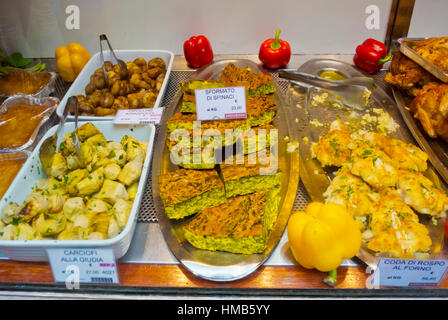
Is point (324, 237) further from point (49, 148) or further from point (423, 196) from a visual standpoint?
point (49, 148)

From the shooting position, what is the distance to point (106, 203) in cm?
185

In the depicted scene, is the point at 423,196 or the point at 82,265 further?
the point at 423,196

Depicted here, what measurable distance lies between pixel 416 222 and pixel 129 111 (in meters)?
1.80

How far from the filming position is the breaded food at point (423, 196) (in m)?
1.80

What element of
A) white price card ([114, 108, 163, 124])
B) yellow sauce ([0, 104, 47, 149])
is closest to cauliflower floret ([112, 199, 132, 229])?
white price card ([114, 108, 163, 124])

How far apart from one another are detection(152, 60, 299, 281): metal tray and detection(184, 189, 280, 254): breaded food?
0.11 ft

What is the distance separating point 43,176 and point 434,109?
235 cm

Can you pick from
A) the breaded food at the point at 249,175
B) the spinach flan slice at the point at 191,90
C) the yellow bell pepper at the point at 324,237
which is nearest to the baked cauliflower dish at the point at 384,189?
the yellow bell pepper at the point at 324,237

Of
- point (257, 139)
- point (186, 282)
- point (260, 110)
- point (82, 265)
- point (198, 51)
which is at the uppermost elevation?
point (198, 51)

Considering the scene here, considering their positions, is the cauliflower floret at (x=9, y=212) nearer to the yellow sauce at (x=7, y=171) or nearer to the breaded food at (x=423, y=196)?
the yellow sauce at (x=7, y=171)

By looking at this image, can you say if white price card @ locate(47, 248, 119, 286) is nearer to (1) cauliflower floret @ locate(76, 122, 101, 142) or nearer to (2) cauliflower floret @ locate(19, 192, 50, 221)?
(2) cauliflower floret @ locate(19, 192, 50, 221)

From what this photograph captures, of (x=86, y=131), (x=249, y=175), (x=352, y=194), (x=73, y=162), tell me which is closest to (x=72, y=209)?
(x=73, y=162)

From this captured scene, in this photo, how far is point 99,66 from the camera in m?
2.87

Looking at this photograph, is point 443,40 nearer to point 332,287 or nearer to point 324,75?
point 324,75
